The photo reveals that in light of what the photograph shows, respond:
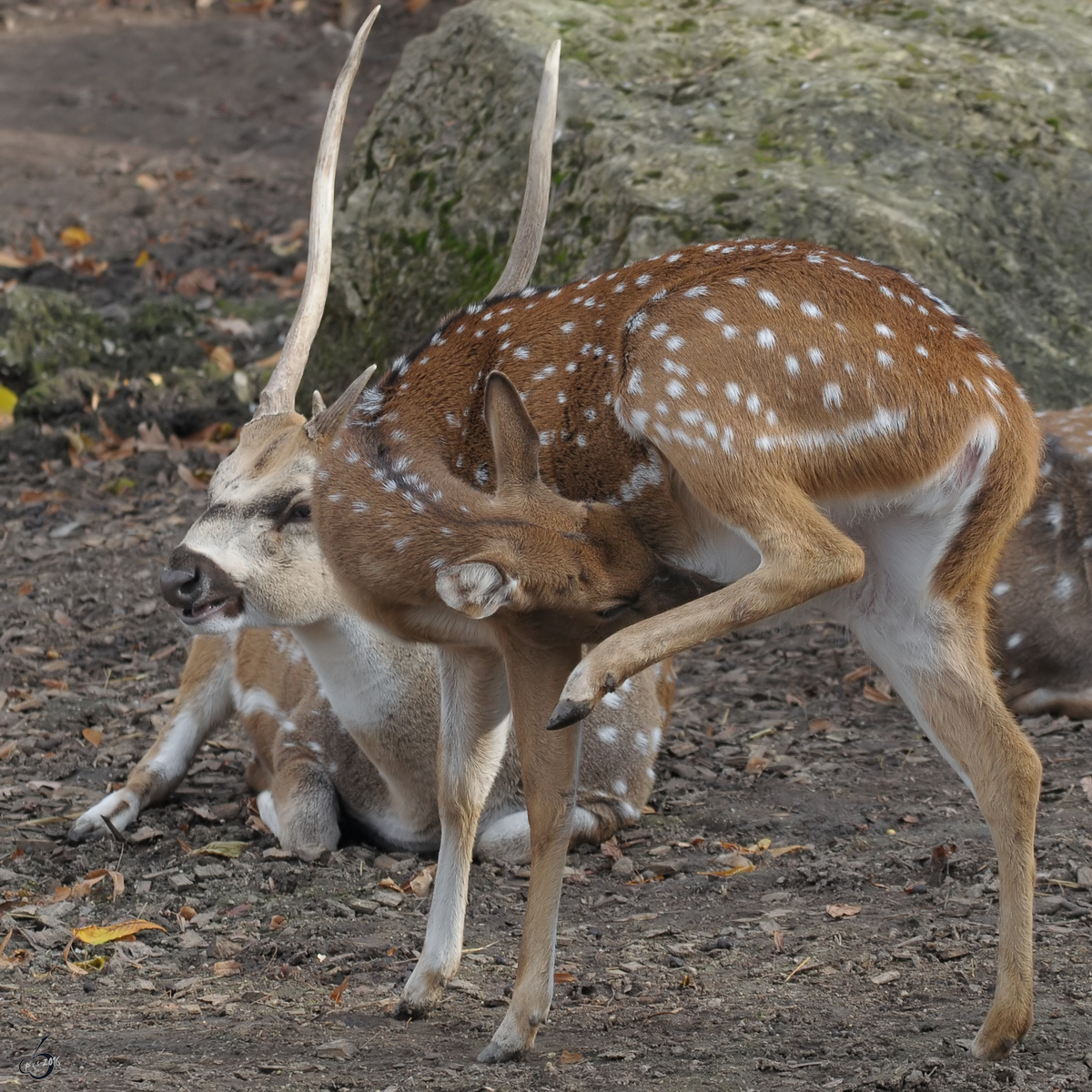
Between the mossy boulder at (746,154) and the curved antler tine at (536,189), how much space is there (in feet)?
8.04

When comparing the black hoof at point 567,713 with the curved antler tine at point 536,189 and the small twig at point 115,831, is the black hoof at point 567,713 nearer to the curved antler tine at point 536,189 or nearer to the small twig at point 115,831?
the curved antler tine at point 536,189

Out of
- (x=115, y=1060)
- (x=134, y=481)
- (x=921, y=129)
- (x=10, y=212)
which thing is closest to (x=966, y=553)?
(x=115, y=1060)

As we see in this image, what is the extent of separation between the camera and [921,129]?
764 centimetres

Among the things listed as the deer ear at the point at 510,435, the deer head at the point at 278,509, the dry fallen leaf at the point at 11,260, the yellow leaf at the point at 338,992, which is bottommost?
the dry fallen leaf at the point at 11,260

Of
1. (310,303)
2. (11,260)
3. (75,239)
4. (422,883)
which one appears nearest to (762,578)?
(422,883)

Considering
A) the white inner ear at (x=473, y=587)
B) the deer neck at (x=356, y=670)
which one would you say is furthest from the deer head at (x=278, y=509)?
the white inner ear at (x=473, y=587)

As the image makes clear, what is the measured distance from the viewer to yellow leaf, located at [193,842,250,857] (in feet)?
16.8

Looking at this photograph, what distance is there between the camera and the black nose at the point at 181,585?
4.63m

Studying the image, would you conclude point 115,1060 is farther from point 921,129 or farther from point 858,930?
point 921,129

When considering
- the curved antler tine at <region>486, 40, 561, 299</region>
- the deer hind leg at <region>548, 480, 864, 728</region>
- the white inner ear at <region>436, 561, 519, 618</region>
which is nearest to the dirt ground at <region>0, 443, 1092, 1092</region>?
the deer hind leg at <region>548, 480, 864, 728</region>

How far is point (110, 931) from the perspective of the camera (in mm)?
4449

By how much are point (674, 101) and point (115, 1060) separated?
19.1 ft

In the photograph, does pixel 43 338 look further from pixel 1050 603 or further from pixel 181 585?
pixel 1050 603

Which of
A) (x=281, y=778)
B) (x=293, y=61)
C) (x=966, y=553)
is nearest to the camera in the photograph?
(x=966, y=553)
